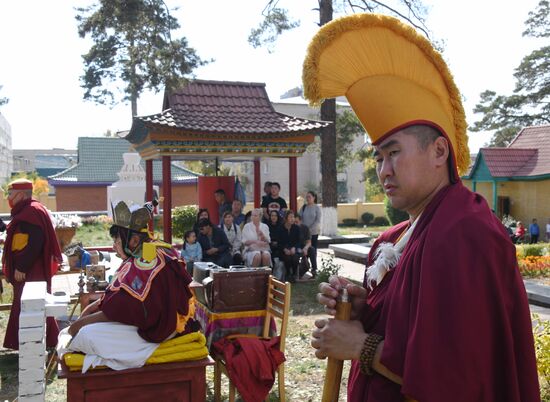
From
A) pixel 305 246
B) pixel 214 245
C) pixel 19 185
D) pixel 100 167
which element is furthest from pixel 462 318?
pixel 100 167

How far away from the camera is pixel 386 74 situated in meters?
1.81

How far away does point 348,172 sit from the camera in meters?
45.1

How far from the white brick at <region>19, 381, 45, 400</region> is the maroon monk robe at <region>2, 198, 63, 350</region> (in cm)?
299

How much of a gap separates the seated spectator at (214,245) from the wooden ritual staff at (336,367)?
6.93 meters

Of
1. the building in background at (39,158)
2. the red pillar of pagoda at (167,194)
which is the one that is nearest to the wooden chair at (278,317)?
the red pillar of pagoda at (167,194)

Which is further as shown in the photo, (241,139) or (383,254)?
(241,139)

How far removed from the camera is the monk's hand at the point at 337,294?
1.76 m

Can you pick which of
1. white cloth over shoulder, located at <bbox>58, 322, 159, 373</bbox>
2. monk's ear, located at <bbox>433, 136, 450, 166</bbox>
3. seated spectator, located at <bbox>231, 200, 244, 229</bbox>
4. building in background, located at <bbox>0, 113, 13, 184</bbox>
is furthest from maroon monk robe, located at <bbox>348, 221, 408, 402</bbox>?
building in background, located at <bbox>0, 113, 13, 184</bbox>

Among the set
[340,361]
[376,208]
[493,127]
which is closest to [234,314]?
[340,361]

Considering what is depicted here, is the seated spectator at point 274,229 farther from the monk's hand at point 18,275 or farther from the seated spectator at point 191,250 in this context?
the monk's hand at point 18,275

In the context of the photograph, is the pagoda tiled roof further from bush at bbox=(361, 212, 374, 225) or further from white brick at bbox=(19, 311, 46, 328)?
bush at bbox=(361, 212, 374, 225)

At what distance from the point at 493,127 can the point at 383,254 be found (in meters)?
30.5

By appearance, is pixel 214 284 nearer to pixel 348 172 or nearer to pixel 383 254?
pixel 383 254

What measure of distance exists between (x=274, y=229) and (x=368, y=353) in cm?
840
